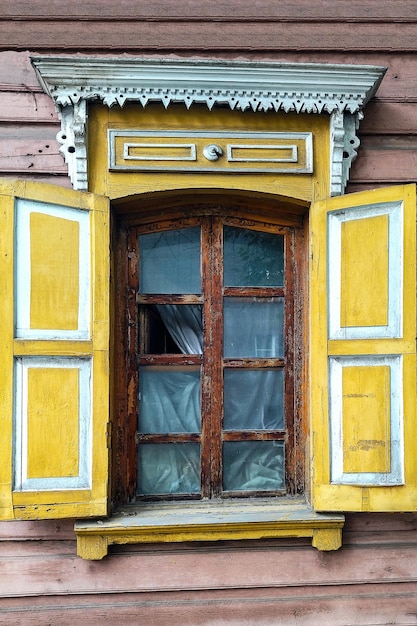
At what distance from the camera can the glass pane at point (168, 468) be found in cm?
247

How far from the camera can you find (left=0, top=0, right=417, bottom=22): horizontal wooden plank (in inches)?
94.5

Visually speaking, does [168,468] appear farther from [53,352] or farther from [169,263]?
[169,263]

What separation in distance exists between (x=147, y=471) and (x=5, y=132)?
1.69 metres

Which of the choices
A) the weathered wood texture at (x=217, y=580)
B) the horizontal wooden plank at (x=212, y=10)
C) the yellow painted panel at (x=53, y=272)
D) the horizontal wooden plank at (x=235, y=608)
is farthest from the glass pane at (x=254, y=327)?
the horizontal wooden plank at (x=212, y=10)

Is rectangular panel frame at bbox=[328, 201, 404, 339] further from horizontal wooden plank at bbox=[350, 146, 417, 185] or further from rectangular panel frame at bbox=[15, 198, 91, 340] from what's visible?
rectangular panel frame at bbox=[15, 198, 91, 340]

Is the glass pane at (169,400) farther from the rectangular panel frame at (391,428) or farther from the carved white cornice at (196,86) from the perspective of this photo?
the carved white cornice at (196,86)

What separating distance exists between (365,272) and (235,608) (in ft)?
Result: 5.31

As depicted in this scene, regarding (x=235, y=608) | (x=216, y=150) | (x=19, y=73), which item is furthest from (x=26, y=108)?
(x=235, y=608)

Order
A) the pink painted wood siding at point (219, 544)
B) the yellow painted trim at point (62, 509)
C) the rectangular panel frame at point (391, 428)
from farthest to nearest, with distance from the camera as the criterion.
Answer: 1. the pink painted wood siding at point (219, 544)
2. the rectangular panel frame at point (391, 428)
3. the yellow painted trim at point (62, 509)

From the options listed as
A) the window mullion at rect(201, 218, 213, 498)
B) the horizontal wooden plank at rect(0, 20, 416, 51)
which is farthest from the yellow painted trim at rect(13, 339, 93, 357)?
the horizontal wooden plank at rect(0, 20, 416, 51)

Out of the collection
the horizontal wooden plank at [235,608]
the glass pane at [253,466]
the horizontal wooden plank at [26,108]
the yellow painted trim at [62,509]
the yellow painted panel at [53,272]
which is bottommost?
the horizontal wooden plank at [235,608]

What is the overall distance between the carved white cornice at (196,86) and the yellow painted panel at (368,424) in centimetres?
106

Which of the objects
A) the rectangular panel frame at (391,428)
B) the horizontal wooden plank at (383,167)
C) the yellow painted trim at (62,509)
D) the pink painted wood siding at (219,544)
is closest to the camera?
the yellow painted trim at (62,509)

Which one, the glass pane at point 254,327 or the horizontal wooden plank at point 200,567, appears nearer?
the horizontal wooden plank at point 200,567
